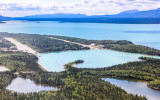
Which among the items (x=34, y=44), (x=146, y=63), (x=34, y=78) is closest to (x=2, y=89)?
(x=34, y=78)

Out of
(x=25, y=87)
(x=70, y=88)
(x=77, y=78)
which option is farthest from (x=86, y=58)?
(x=70, y=88)

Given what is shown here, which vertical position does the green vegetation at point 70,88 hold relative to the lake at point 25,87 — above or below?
above

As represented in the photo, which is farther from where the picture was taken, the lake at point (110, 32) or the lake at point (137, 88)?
the lake at point (110, 32)

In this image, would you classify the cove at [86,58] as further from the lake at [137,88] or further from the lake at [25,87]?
the lake at [137,88]

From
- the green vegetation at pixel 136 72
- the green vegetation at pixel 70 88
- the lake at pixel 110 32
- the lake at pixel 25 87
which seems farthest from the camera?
the lake at pixel 110 32

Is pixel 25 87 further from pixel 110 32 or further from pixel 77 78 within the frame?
pixel 110 32

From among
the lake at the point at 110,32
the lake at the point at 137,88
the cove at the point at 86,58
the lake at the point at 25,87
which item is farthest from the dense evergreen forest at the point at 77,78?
the lake at the point at 110,32

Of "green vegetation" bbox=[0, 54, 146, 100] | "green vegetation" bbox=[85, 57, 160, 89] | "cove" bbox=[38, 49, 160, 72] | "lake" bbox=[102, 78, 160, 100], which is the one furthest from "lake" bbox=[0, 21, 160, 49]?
"green vegetation" bbox=[0, 54, 146, 100]
